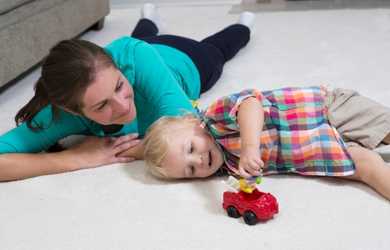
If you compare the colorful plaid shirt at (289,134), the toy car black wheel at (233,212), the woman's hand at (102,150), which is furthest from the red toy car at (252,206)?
the woman's hand at (102,150)

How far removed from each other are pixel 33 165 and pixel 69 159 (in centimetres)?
9

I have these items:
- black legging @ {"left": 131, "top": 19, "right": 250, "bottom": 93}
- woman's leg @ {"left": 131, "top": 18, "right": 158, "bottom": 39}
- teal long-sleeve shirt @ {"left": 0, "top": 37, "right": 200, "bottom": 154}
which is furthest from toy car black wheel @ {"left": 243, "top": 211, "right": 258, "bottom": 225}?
woman's leg @ {"left": 131, "top": 18, "right": 158, "bottom": 39}

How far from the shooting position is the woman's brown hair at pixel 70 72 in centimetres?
107

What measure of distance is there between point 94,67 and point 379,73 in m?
1.03

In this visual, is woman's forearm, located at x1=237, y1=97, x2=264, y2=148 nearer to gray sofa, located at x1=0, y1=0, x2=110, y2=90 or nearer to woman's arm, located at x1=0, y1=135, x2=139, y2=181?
woman's arm, located at x1=0, y1=135, x2=139, y2=181

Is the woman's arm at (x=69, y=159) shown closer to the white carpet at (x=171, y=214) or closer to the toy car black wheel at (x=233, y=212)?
the white carpet at (x=171, y=214)

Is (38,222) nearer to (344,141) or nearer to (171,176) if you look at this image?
(171,176)

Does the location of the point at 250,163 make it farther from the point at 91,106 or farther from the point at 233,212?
the point at 91,106

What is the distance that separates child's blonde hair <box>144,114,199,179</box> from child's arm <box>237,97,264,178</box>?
14 cm

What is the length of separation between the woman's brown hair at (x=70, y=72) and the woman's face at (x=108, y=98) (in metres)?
0.01

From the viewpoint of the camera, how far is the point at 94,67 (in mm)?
1092

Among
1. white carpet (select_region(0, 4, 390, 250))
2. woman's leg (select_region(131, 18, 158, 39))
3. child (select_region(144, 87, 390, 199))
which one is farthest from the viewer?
woman's leg (select_region(131, 18, 158, 39))

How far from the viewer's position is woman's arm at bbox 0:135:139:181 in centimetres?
122

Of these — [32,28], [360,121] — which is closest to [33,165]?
[360,121]
